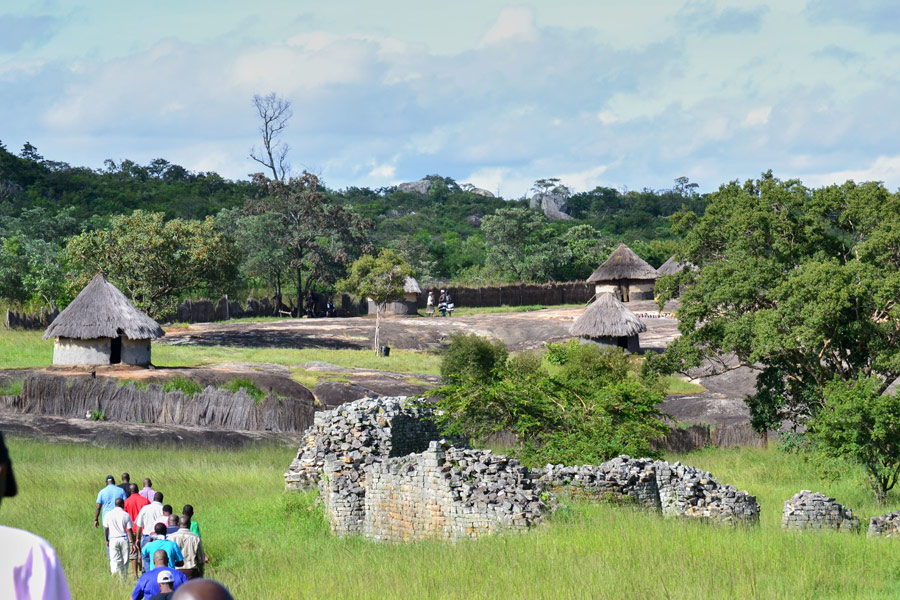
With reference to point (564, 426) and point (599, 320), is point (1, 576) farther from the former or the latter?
point (599, 320)

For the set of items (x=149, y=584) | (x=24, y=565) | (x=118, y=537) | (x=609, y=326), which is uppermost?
(x=24, y=565)

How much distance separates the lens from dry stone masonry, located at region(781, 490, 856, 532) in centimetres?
1373

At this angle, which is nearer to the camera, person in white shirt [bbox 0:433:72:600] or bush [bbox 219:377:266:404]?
person in white shirt [bbox 0:433:72:600]

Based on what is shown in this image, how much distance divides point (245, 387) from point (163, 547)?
22.0 meters

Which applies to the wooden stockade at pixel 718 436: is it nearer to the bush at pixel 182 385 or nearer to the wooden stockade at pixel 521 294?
the bush at pixel 182 385

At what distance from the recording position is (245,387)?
30.0m

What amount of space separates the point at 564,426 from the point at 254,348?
26.1 m

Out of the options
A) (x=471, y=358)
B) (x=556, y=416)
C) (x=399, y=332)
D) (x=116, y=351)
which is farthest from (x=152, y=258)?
(x=556, y=416)

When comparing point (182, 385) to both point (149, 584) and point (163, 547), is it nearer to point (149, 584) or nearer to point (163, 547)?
point (163, 547)

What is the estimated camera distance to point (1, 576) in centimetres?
234

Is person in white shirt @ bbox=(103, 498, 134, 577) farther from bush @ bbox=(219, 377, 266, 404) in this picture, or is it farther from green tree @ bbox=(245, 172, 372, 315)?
green tree @ bbox=(245, 172, 372, 315)

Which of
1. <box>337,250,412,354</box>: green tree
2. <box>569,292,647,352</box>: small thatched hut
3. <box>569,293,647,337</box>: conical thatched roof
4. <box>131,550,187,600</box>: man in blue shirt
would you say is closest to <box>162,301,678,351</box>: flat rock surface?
<box>337,250,412,354</box>: green tree

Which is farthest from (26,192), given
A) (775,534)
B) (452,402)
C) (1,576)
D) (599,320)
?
(1,576)

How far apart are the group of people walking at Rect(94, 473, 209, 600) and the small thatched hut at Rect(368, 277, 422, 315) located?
4526 centimetres
